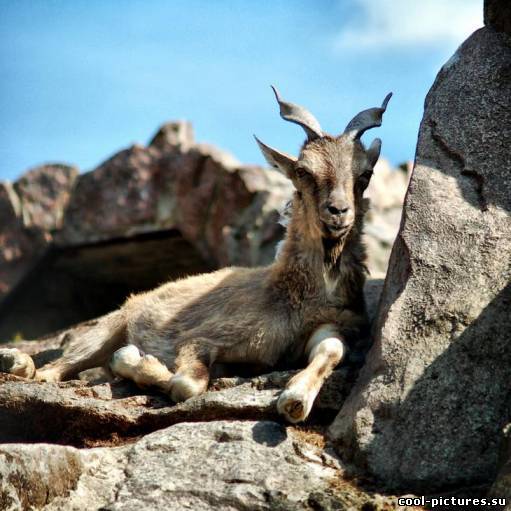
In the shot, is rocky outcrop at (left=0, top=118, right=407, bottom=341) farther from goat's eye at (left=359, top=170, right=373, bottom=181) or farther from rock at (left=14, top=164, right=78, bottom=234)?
goat's eye at (left=359, top=170, right=373, bottom=181)

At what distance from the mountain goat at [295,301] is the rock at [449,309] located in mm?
552

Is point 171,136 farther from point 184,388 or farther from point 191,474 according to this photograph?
point 191,474

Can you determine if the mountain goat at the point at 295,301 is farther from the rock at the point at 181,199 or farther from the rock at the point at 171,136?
the rock at the point at 171,136

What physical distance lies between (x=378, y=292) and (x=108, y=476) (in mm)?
3443

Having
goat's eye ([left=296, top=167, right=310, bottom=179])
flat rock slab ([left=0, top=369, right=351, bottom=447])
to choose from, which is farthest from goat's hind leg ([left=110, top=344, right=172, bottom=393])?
goat's eye ([left=296, top=167, right=310, bottom=179])

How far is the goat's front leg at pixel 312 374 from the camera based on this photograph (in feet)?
19.9

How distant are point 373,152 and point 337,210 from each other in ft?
2.68

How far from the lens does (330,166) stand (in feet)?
24.4

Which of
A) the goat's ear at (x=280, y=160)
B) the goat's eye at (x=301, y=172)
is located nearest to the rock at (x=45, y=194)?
the goat's ear at (x=280, y=160)

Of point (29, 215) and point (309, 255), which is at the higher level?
point (29, 215)

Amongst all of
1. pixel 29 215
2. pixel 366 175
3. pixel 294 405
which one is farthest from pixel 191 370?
pixel 29 215

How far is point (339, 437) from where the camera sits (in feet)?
19.8

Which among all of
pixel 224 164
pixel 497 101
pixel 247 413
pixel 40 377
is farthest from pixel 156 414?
pixel 224 164

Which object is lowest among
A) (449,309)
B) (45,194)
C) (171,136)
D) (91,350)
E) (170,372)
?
(170,372)
